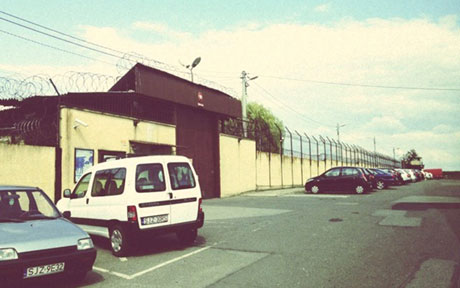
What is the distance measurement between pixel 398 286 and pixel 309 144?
31.7m

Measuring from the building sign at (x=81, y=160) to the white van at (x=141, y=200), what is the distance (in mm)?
5888

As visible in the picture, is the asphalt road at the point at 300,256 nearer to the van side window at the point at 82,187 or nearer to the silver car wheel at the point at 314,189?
A: the van side window at the point at 82,187

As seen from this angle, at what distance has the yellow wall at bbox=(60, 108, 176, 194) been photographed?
13711mm

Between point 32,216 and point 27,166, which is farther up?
point 27,166

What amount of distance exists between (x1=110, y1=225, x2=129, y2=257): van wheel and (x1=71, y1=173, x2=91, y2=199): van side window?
5.31 ft

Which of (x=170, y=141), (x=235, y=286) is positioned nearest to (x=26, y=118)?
(x=170, y=141)

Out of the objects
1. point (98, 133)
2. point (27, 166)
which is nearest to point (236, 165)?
point (98, 133)

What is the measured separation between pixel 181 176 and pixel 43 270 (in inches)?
141

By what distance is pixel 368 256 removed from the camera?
22.2ft

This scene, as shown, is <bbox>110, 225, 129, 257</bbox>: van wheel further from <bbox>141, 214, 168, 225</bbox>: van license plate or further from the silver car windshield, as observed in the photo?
the silver car windshield

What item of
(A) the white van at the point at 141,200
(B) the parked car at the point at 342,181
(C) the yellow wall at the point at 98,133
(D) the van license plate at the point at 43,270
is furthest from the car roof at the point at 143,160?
(B) the parked car at the point at 342,181

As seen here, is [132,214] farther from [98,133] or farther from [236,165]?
[236,165]

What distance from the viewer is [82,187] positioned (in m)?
9.01

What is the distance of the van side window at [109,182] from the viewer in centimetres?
773
